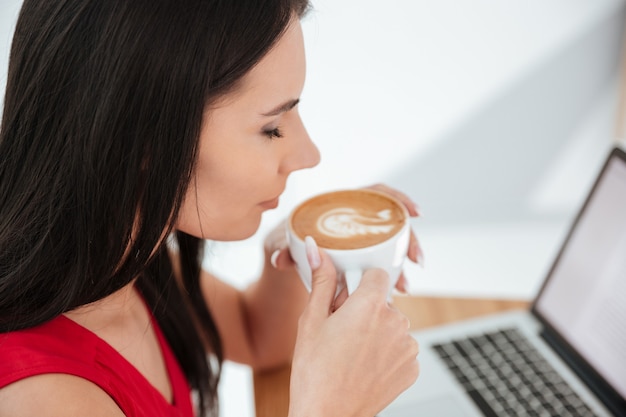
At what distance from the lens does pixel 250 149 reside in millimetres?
744

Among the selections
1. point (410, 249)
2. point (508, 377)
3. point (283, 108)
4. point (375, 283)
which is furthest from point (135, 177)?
point (508, 377)

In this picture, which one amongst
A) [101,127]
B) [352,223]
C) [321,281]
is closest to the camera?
[101,127]

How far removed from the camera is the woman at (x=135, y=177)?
2.15 feet

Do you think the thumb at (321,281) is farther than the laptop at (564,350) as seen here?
No

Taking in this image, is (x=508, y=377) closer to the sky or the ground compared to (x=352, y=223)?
closer to the ground

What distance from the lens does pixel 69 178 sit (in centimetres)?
69

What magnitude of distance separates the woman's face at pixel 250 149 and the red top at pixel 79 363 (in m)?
0.17

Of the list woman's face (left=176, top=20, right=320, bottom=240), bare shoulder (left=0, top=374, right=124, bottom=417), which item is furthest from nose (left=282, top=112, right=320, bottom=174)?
bare shoulder (left=0, top=374, right=124, bottom=417)

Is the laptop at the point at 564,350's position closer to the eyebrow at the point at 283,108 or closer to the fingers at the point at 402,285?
the fingers at the point at 402,285

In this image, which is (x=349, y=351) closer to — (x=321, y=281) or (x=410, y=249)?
(x=321, y=281)

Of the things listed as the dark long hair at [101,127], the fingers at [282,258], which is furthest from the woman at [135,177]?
the fingers at [282,258]

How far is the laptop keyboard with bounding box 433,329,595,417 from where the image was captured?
0.92 meters

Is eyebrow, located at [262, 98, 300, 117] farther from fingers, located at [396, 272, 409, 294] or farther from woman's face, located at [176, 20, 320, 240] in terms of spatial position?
fingers, located at [396, 272, 409, 294]

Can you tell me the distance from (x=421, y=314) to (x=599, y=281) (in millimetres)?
309
